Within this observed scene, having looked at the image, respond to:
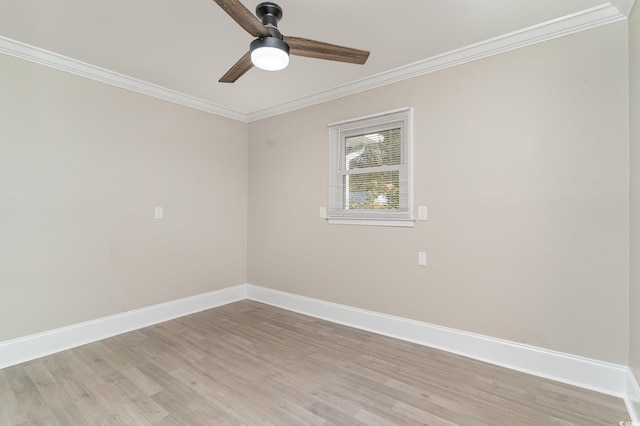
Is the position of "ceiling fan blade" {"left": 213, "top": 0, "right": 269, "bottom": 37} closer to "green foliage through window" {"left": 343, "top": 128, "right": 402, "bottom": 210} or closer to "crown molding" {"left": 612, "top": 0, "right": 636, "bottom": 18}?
"green foliage through window" {"left": 343, "top": 128, "right": 402, "bottom": 210}

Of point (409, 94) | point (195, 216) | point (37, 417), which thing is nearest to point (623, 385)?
point (409, 94)

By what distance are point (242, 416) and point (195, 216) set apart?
99.6 inches

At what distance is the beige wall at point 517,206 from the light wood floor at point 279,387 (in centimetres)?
43

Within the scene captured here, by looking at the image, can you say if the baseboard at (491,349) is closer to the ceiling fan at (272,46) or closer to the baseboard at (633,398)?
the baseboard at (633,398)

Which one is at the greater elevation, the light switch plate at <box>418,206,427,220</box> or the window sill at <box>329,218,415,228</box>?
the light switch plate at <box>418,206,427,220</box>

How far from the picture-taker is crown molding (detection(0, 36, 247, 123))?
2.48m

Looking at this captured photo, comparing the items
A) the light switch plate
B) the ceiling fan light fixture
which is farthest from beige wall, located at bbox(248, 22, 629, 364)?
the ceiling fan light fixture

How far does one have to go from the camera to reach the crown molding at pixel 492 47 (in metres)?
2.06

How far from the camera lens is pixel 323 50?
189 cm

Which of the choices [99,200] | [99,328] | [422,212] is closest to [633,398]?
[422,212]

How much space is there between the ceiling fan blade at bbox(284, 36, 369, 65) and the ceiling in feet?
1.10

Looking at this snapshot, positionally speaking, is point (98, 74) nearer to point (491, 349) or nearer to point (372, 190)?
point (372, 190)

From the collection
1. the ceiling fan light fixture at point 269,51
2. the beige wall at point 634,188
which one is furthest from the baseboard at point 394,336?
the ceiling fan light fixture at point 269,51

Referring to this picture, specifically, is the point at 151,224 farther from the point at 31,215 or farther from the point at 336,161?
the point at 336,161
